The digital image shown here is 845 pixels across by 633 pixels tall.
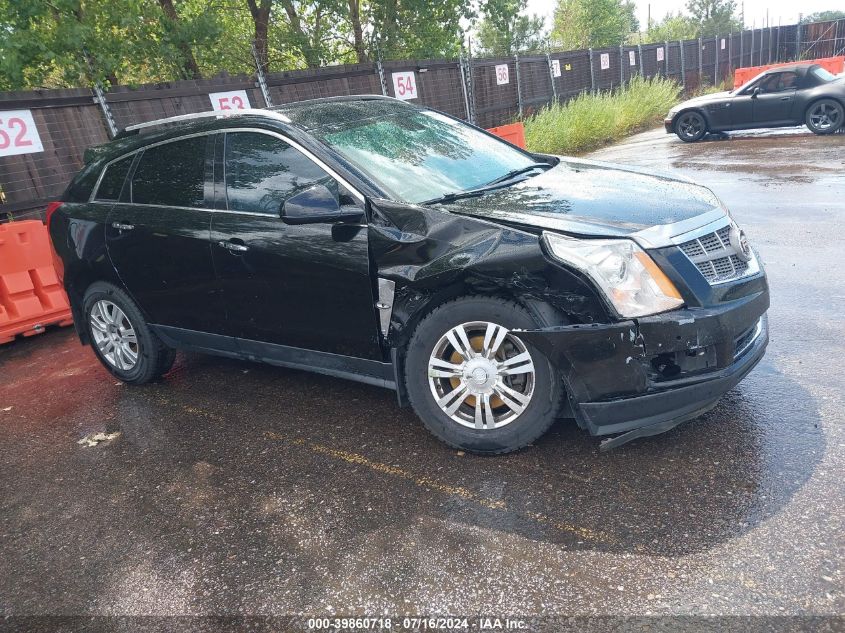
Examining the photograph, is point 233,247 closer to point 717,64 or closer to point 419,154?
point 419,154

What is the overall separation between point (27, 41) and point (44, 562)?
12831 millimetres

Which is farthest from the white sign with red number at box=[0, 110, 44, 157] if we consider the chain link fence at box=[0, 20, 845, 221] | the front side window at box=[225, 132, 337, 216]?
the front side window at box=[225, 132, 337, 216]

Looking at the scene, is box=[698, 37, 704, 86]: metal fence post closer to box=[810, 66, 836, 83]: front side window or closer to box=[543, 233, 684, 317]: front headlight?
box=[810, 66, 836, 83]: front side window

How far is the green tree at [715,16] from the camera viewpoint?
67.2 meters

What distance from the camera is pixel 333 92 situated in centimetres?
1366

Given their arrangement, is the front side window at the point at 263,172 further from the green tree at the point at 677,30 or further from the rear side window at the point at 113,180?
the green tree at the point at 677,30

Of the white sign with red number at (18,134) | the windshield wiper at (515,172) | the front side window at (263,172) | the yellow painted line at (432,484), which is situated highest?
the white sign with red number at (18,134)

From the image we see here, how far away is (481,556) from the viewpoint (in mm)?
2814

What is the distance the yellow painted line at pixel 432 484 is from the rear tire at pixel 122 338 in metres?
1.41

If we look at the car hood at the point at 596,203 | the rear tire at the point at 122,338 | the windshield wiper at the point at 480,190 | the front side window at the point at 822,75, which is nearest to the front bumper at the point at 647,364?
the car hood at the point at 596,203

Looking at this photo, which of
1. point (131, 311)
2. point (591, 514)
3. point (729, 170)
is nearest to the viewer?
point (591, 514)

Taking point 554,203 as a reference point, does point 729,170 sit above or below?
below

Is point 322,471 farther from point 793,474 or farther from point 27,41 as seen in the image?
point 27,41

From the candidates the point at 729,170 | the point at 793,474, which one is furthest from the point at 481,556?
the point at 729,170
